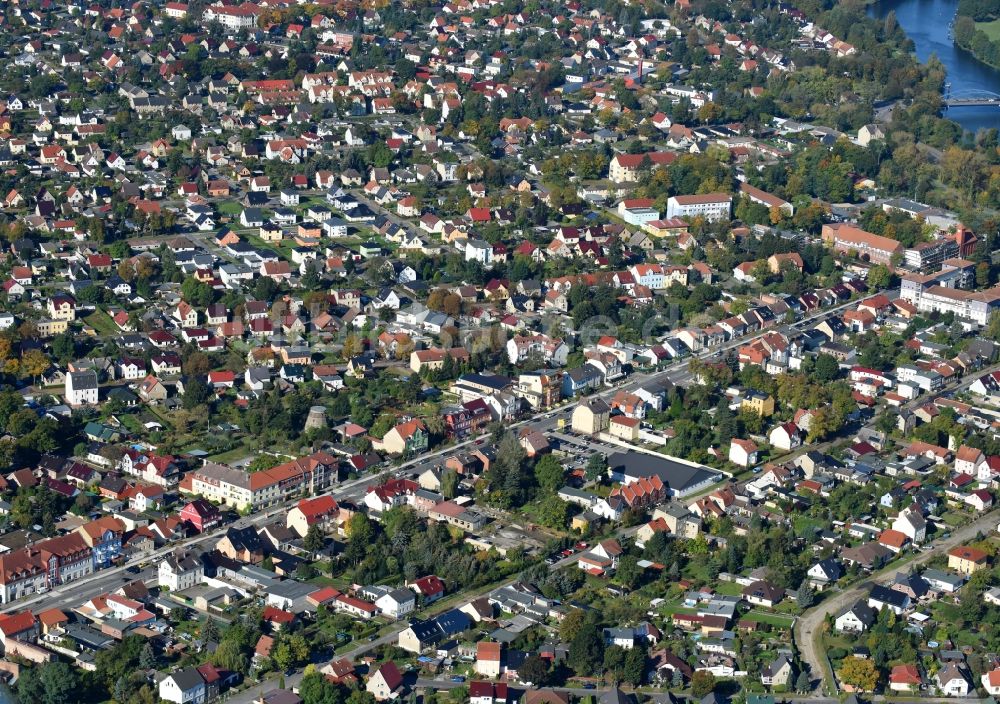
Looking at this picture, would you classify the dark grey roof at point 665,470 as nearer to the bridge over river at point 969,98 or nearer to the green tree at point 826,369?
the green tree at point 826,369

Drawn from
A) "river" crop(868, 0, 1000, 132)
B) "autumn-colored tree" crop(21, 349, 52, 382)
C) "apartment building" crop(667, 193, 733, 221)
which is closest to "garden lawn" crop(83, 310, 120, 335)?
"autumn-colored tree" crop(21, 349, 52, 382)

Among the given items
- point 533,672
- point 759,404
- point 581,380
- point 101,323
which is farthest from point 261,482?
point 759,404

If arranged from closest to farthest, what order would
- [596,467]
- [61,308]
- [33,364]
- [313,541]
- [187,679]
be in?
[187,679] < [313,541] < [596,467] < [33,364] < [61,308]

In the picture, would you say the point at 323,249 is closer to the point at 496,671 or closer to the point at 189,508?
the point at 189,508

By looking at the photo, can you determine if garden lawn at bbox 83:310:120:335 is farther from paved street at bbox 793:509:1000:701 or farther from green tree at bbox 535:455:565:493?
paved street at bbox 793:509:1000:701

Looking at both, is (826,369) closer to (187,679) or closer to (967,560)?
(967,560)

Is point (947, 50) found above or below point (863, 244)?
below
